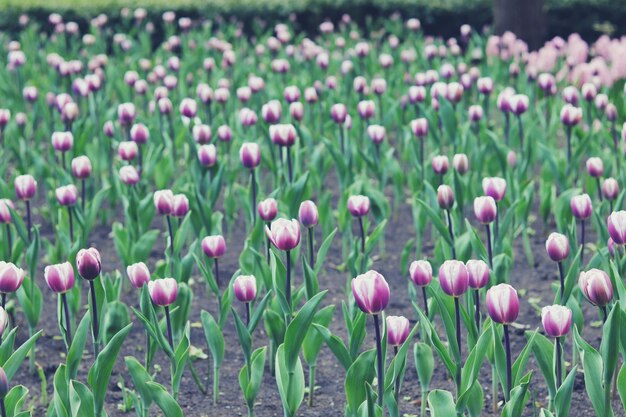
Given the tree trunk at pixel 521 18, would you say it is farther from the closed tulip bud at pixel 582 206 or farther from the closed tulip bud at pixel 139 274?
the closed tulip bud at pixel 139 274

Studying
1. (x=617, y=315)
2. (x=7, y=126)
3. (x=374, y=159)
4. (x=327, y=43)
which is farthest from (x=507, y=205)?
(x=327, y=43)

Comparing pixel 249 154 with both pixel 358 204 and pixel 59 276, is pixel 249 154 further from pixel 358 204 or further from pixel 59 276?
pixel 59 276

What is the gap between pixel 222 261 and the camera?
524 centimetres

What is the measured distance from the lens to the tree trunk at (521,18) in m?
9.41

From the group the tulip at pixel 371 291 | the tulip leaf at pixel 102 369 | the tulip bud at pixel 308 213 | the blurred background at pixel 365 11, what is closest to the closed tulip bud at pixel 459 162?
the tulip bud at pixel 308 213

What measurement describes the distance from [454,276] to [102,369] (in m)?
1.07

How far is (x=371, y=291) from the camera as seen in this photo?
2.71 m

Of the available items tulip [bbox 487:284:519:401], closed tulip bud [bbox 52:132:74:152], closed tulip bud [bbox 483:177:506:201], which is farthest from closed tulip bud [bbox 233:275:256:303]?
closed tulip bud [bbox 52:132:74:152]

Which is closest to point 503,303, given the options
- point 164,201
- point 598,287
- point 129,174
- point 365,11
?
point 598,287

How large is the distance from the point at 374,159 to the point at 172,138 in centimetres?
130

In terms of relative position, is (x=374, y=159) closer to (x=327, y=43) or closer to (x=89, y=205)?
(x=89, y=205)

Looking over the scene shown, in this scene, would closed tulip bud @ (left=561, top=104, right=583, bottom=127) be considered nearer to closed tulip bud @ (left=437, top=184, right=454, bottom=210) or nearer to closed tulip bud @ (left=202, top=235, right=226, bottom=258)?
closed tulip bud @ (left=437, top=184, right=454, bottom=210)

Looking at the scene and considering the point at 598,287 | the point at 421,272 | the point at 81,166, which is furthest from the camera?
the point at 81,166

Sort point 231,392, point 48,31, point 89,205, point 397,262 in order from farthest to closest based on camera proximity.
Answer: point 48,31 → point 397,262 → point 89,205 → point 231,392
